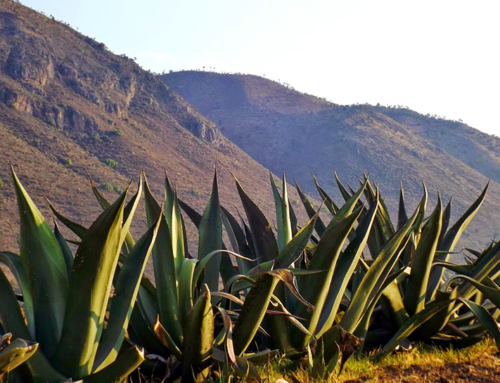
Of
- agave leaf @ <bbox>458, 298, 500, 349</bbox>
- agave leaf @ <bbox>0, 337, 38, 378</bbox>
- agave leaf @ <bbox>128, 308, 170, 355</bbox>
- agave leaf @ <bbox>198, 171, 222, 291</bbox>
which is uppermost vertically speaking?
agave leaf @ <bbox>198, 171, 222, 291</bbox>

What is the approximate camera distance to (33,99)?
35531 mm

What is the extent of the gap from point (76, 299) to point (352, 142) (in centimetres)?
5431

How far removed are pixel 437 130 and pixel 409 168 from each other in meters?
19.4

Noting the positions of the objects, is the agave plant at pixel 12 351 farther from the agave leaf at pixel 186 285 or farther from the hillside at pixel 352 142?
the hillside at pixel 352 142

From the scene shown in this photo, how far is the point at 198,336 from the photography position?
2.05 metres

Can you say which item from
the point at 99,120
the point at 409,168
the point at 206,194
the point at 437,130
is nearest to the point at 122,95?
the point at 99,120

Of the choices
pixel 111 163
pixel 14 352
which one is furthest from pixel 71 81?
pixel 14 352

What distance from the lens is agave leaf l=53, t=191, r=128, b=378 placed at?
176 centimetres

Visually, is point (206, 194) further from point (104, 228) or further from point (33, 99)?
point (104, 228)

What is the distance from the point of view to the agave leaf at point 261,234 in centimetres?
271

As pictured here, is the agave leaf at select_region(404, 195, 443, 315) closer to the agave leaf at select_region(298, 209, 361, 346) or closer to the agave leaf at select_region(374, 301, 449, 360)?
the agave leaf at select_region(374, 301, 449, 360)

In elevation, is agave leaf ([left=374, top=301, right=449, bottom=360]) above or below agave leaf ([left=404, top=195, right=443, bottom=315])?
below

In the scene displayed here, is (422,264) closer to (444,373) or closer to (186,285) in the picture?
(444,373)

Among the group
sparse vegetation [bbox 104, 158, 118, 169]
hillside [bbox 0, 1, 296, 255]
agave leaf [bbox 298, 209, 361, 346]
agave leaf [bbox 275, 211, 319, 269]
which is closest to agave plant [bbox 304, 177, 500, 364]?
agave leaf [bbox 298, 209, 361, 346]
